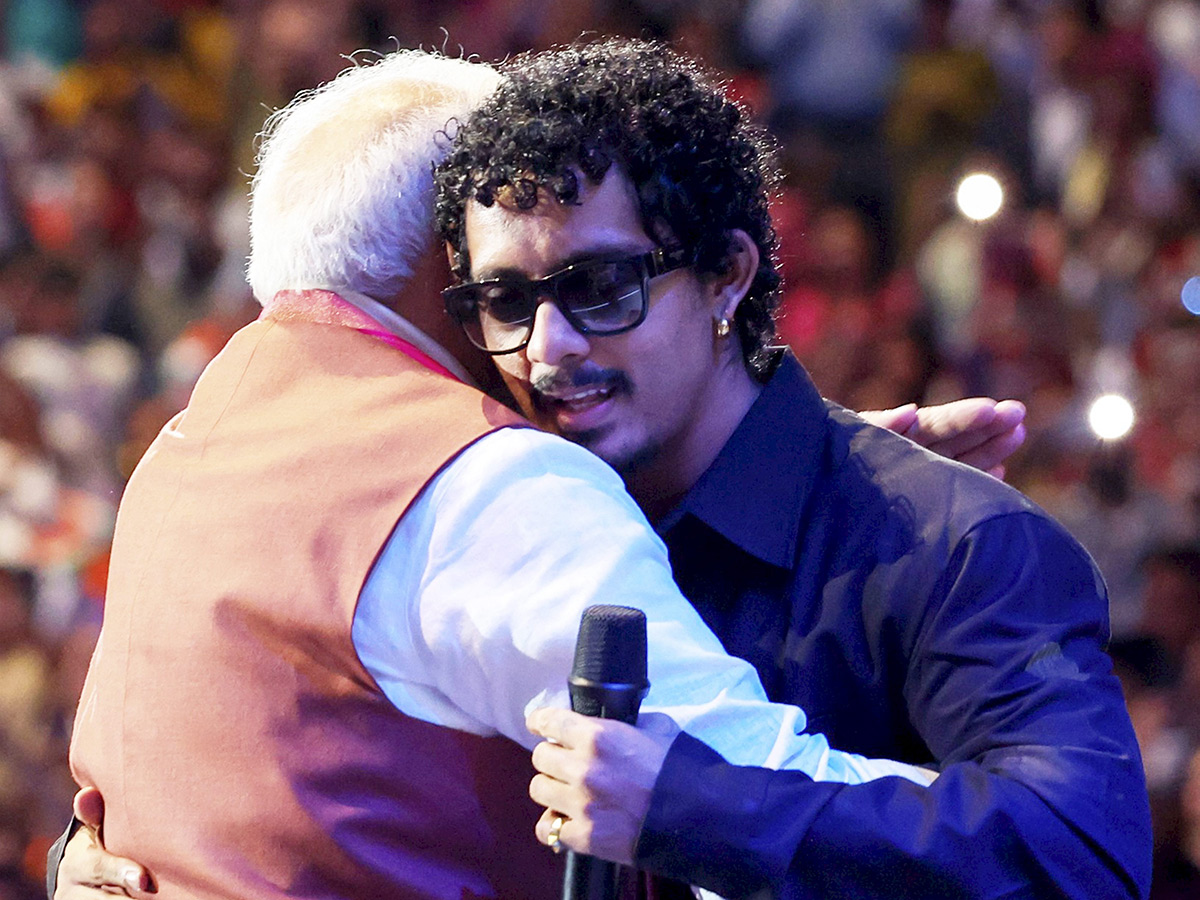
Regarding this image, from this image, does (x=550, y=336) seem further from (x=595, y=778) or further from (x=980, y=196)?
(x=980, y=196)

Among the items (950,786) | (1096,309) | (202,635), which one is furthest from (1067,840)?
(1096,309)

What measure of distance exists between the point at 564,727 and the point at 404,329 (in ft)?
2.19

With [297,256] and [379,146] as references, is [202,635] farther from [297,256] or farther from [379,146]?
[379,146]

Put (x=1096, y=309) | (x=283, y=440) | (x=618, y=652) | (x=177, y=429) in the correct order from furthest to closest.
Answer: (x=1096, y=309) → (x=177, y=429) → (x=283, y=440) → (x=618, y=652)

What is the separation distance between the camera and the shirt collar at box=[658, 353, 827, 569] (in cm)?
212

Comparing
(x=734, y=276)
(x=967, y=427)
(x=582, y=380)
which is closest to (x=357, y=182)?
(x=582, y=380)

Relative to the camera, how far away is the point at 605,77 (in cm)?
220

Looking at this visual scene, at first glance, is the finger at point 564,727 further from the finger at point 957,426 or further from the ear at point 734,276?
the finger at point 957,426

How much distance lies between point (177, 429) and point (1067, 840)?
1109mm

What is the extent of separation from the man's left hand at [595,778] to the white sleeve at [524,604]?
0.18ft

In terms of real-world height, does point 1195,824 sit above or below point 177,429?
below

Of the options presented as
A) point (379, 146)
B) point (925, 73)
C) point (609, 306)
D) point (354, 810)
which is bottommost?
point (354, 810)

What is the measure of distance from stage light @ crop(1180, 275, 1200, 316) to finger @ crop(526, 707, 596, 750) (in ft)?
11.8

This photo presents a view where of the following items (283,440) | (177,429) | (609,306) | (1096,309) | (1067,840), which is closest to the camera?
(1067,840)
